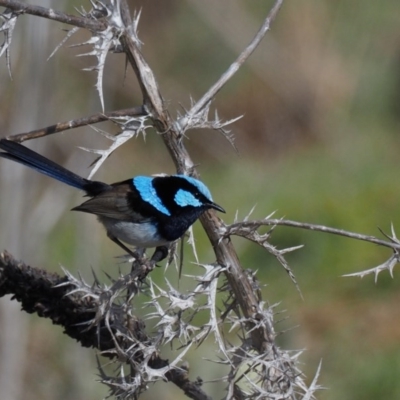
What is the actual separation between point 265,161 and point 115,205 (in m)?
5.65

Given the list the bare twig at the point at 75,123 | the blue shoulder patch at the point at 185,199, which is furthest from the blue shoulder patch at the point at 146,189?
the bare twig at the point at 75,123

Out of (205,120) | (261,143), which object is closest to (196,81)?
(261,143)

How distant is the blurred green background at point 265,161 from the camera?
4.89 metres

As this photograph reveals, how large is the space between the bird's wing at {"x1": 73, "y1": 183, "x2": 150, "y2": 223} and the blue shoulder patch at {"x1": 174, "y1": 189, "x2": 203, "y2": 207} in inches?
11.8

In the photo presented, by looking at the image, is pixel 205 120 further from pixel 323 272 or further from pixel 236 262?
pixel 323 272

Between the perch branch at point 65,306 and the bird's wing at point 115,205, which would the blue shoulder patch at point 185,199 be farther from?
the perch branch at point 65,306

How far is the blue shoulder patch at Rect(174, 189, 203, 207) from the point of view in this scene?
3119 mm

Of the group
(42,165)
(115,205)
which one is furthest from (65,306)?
(115,205)

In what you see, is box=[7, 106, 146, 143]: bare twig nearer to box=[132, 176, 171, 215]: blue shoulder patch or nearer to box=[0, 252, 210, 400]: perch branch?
box=[0, 252, 210, 400]: perch branch

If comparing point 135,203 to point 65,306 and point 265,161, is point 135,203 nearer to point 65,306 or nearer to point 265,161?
point 65,306

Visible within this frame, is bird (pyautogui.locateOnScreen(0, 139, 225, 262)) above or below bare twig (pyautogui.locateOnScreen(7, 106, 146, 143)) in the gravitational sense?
below

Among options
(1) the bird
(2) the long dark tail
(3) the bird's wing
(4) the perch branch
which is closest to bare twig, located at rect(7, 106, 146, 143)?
(4) the perch branch

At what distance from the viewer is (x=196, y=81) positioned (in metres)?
9.10

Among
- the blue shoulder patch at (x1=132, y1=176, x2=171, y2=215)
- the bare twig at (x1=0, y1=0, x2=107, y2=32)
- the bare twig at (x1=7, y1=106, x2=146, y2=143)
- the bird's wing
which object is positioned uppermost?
the bare twig at (x1=0, y1=0, x2=107, y2=32)
